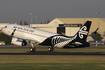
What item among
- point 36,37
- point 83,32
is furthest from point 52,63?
point 36,37

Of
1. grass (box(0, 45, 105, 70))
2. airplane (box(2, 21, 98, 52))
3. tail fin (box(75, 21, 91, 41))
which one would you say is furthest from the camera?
airplane (box(2, 21, 98, 52))

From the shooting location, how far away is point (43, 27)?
502 ft

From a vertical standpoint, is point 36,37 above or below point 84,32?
below

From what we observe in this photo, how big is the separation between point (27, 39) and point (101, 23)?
110081mm

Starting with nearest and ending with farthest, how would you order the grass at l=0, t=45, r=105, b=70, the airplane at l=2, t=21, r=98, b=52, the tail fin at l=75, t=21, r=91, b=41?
1. the grass at l=0, t=45, r=105, b=70
2. the tail fin at l=75, t=21, r=91, b=41
3. the airplane at l=2, t=21, r=98, b=52

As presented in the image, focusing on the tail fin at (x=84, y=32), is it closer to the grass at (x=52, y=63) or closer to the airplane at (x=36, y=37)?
the airplane at (x=36, y=37)

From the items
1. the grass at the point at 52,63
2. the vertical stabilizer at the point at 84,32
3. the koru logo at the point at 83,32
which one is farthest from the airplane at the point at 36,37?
the grass at the point at 52,63

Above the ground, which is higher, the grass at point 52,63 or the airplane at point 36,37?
the airplane at point 36,37

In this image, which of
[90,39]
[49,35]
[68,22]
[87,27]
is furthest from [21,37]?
[68,22]

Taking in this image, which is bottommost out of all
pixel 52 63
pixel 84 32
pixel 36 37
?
pixel 52 63

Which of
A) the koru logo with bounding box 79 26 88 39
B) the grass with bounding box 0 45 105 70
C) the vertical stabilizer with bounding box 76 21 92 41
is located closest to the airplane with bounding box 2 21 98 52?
the vertical stabilizer with bounding box 76 21 92 41

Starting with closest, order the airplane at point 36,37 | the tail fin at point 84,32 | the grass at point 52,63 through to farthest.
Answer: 1. the grass at point 52,63
2. the tail fin at point 84,32
3. the airplane at point 36,37

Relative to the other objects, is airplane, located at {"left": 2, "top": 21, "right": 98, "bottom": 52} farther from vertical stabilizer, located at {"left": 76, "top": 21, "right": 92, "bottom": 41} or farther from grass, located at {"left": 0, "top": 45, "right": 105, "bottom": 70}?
grass, located at {"left": 0, "top": 45, "right": 105, "bottom": 70}

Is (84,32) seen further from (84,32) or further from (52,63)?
(52,63)
